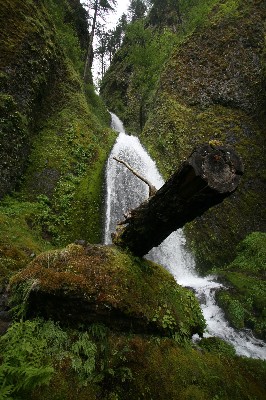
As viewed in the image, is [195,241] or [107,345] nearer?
[107,345]

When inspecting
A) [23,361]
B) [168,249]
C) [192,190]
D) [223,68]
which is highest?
[223,68]

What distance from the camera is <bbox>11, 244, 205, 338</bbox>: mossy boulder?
179 inches

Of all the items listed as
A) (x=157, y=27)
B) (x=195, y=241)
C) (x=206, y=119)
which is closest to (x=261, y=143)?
(x=206, y=119)

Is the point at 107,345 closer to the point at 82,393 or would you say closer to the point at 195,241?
the point at 82,393

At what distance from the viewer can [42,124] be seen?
14.6 meters

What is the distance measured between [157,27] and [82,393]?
48.6 m

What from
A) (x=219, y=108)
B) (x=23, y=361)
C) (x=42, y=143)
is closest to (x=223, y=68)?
(x=219, y=108)

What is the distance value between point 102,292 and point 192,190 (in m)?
2.11

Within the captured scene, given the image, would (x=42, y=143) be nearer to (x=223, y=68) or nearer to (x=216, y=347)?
(x=216, y=347)

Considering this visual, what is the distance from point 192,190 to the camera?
3881 millimetres

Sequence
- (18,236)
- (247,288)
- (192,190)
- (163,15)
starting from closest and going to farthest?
(192,190)
(18,236)
(247,288)
(163,15)

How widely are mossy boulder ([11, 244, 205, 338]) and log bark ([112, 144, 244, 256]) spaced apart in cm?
80

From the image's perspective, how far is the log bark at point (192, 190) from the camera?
12.0 ft

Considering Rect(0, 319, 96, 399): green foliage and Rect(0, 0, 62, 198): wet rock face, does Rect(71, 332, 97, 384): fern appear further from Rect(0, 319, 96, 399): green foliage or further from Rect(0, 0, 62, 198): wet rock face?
Rect(0, 0, 62, 198): wet rock face
